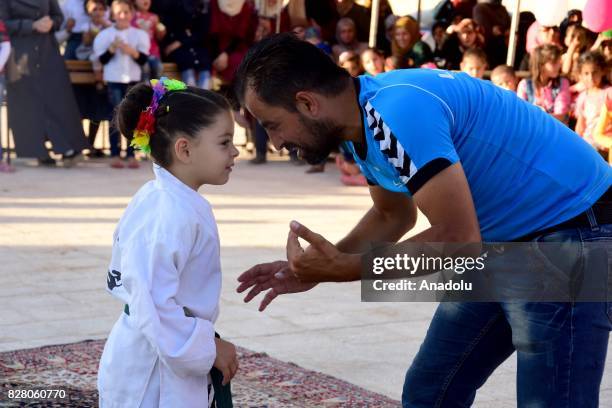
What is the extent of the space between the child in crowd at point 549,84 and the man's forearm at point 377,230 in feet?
23.6

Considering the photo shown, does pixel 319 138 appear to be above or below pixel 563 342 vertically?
above

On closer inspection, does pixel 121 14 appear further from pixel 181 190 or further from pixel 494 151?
pixel 494 151

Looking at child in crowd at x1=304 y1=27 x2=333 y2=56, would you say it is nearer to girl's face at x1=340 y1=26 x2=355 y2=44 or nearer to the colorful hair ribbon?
girl's face at x1=340 y1=26 x2=355 y2=44

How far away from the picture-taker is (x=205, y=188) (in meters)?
10.7

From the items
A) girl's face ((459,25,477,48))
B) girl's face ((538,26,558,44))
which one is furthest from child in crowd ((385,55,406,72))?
girl's face ((538,26,558,44))

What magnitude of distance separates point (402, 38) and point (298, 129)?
31.4 ft

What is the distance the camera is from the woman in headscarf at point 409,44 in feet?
40.0

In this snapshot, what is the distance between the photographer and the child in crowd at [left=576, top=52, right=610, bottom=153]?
9914 mm

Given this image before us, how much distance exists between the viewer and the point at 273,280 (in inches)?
136

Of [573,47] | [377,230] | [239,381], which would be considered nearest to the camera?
[377,230]

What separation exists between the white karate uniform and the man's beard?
1.25ft

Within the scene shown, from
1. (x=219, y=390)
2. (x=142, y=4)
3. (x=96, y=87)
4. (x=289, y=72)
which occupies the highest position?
(x=289, y=72)

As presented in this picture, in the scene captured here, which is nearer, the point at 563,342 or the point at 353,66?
the point at 563,342

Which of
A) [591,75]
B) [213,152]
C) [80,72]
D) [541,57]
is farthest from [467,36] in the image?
[213,152]
